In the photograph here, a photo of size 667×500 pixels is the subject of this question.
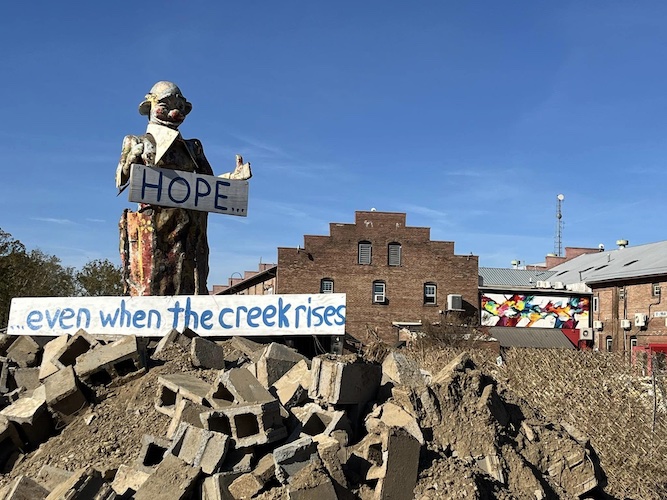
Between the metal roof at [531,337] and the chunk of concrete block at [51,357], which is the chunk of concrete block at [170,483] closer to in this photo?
the chunk of concrete block at [51,357]

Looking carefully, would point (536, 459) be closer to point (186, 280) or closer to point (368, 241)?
point (186, 280)

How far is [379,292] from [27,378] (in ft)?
98.2

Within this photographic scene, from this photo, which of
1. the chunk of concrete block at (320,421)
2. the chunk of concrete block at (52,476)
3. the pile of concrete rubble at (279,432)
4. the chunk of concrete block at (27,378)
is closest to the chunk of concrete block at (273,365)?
the pile of concrete rubble at (279,432)

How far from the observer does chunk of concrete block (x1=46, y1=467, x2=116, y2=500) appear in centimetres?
574

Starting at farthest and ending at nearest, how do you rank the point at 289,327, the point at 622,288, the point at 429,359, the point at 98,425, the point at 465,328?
A: 1. the point at 622,288
2. the point at 465,328
3. the point at 429,359
4. the point at 289,327
5. the point at 98,425

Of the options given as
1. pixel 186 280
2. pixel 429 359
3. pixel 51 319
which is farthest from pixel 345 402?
pixel 429 359

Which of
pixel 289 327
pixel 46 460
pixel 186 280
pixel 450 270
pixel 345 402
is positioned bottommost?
pixel 46 460

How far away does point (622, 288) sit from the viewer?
37750 millimetres

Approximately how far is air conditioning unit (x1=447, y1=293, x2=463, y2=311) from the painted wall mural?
1.90 m

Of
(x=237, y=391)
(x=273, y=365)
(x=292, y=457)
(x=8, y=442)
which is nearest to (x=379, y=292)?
(x=273, y=365)

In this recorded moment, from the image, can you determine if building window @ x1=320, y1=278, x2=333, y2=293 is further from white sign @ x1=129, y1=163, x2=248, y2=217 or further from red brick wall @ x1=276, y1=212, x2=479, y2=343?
white sign @ x1=129, y1=163, x2=248, y2=217

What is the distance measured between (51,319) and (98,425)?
5.83m

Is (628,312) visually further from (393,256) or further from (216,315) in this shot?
(216,315)

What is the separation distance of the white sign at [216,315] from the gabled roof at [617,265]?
1091 inches
